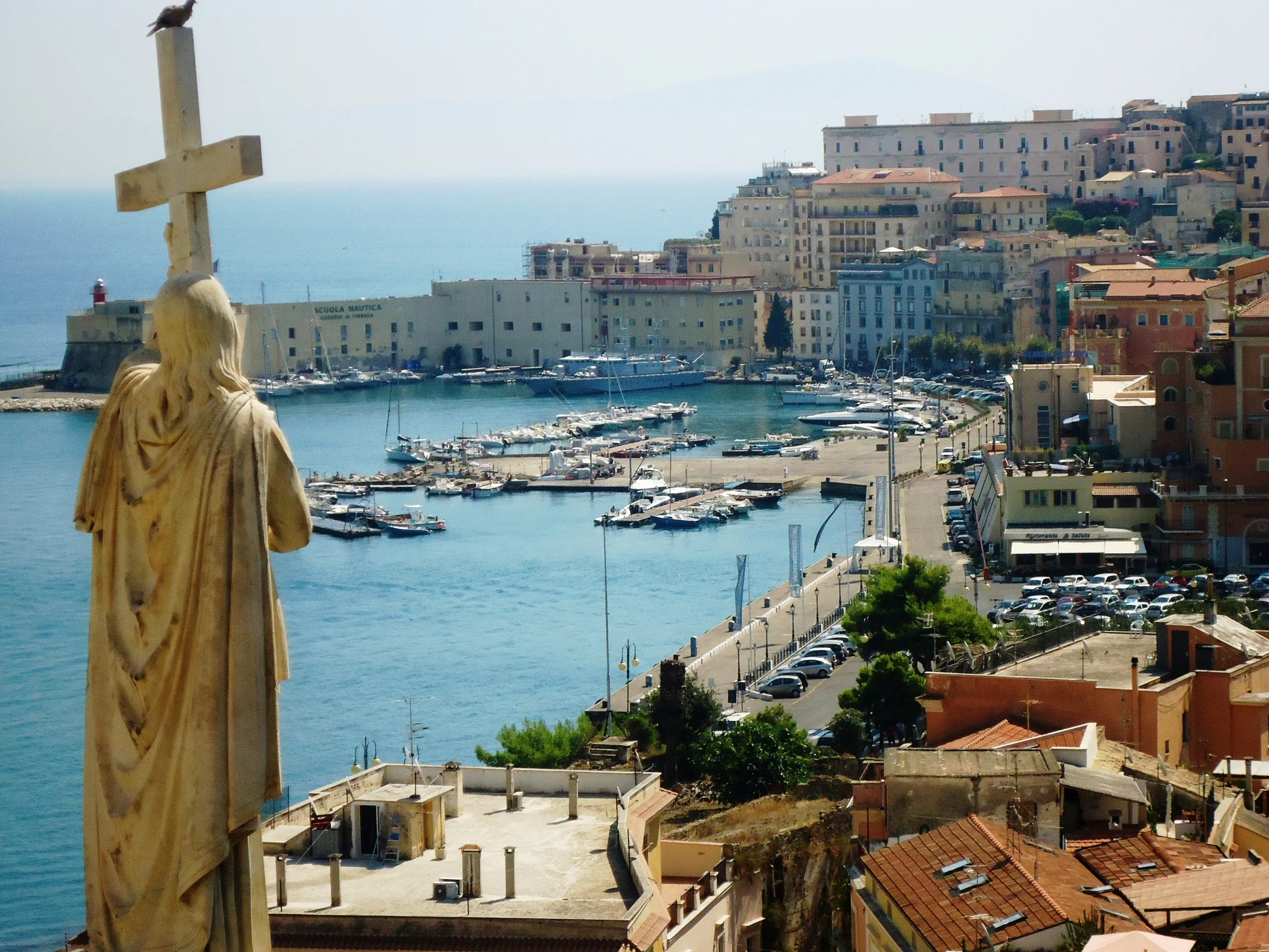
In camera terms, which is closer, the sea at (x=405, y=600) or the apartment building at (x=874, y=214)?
the sea at (x=405, y=600)

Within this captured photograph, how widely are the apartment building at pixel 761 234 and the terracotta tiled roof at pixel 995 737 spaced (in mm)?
48103

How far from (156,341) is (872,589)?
16861 mm

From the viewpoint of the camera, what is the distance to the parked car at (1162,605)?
1950 cm

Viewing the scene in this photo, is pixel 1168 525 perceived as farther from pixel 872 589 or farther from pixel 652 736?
pixel 652 736

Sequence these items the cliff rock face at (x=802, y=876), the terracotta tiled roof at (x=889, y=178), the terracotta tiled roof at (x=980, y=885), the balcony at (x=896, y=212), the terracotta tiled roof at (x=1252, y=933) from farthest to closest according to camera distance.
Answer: the terracotta tiled roof at (x=889, y=178), the balcony at (x=896, y=212), the cliff rock face at (x=802, y=876), the terracotta tiled roof at (x=980, y=885), the terracotta tiled roof at (x=1252, y=933)

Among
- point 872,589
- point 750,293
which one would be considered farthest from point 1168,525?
point 750,293

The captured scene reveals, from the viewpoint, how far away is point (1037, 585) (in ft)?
76.1

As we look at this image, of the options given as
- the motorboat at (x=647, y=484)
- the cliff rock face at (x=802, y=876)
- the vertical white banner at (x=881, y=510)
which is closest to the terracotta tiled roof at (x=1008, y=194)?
the motorboat at (x=647, y=484)

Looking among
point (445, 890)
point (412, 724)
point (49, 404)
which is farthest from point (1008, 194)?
point (445, 890)

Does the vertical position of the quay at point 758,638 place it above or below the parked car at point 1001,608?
below

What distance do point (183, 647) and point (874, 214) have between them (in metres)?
54.2

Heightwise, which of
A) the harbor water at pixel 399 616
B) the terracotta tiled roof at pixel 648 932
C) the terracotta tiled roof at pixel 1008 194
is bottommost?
Answer: the harbor water at pixel 399 616

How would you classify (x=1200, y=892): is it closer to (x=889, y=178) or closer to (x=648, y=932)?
(x=648, y=932)

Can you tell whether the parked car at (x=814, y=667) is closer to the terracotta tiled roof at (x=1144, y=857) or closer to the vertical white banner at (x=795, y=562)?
the vertical white banner at (x=795, y=562)
